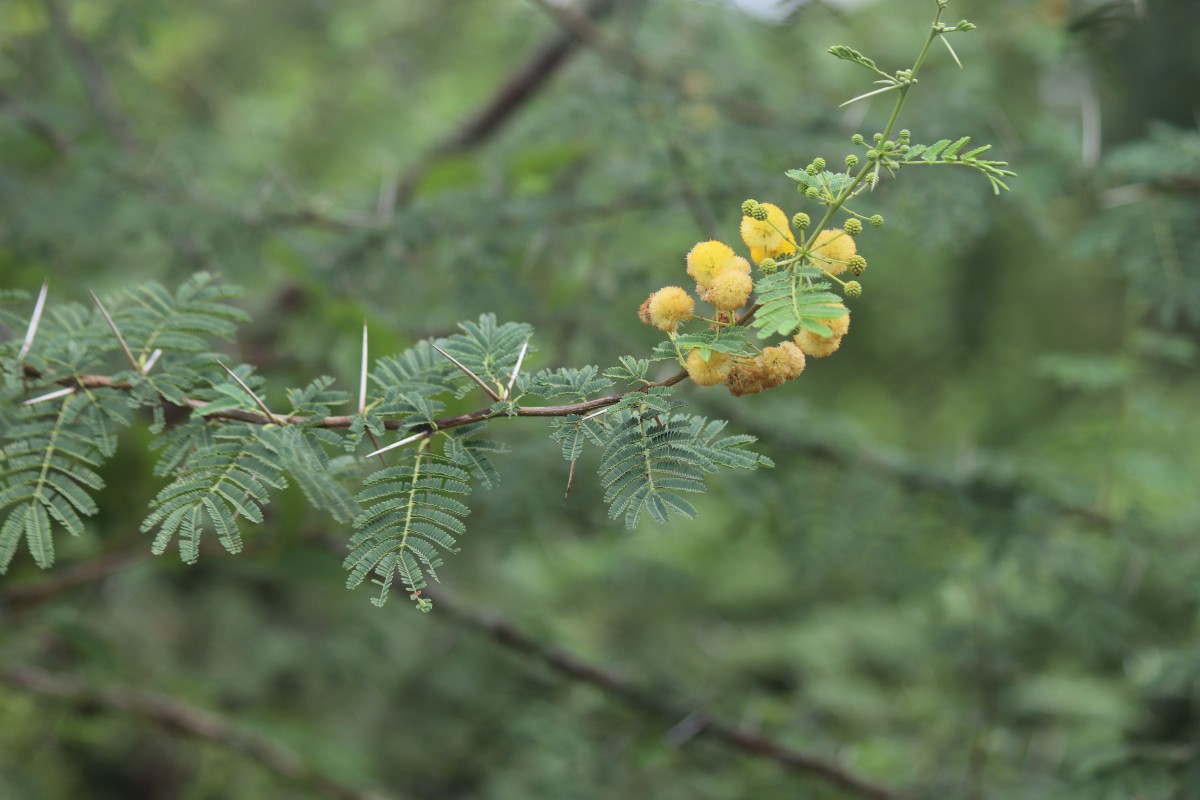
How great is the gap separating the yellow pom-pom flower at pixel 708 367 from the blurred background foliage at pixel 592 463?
97 cm

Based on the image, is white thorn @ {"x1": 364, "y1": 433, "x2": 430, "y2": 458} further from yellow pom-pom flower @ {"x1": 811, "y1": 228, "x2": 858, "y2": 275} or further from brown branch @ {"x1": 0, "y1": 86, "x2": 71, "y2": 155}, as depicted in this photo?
brown branch @ {"x1": 0, "y1": 86, "x2": 71, "y2": 155}

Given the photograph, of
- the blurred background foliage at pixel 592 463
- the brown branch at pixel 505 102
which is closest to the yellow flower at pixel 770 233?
the blurred background foliage at pixel 592 463

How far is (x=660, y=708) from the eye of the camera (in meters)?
→ 1.94

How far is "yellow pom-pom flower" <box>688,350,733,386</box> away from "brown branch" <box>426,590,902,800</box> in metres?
1.34

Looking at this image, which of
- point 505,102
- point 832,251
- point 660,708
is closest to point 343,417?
point 832,251

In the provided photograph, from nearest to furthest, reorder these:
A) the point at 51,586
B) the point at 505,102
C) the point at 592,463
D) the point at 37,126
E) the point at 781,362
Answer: the point at 781,362
the point at 51,586
the point at 592,463
the point at 37,126
the point at 505,102

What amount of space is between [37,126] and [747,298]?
6.96ft

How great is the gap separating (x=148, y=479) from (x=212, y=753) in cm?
126

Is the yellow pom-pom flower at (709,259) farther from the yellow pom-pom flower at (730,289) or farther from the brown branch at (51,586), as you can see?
the brown branch at (51,586)

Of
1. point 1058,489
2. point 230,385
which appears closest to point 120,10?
point 230,385

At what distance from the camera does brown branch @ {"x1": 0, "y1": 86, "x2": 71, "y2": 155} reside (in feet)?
7.11

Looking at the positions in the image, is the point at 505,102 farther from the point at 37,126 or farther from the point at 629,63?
the point at 37,126

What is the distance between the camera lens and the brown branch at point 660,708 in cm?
178

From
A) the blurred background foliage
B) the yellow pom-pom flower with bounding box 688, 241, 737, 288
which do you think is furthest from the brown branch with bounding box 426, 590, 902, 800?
the yellow pom-pom flower with bounding box 688, 241, 737, 288
